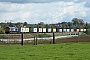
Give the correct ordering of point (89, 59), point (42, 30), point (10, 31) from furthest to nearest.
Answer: point (42, 30)
point (10, 31)
point (89, 59)

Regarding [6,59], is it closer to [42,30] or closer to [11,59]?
[11,59]

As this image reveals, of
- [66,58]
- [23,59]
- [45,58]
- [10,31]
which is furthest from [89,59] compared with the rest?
[10,31]

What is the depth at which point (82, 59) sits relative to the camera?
44.3ft

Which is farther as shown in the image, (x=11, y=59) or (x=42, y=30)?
(x=42, y=30)

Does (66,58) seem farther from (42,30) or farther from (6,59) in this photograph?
(42,30)

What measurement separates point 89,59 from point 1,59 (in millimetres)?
4237

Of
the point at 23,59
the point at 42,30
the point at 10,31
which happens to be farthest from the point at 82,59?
the point at 42,30

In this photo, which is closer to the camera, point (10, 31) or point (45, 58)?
point (45, 58)

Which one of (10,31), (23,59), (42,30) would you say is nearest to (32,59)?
(23,59)

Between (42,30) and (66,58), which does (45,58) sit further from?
(42,30)

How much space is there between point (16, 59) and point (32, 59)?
2.55 feet

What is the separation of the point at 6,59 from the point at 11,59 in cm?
25

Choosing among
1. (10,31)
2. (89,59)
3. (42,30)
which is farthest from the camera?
(42,30)

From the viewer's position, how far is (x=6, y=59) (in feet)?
45.4
